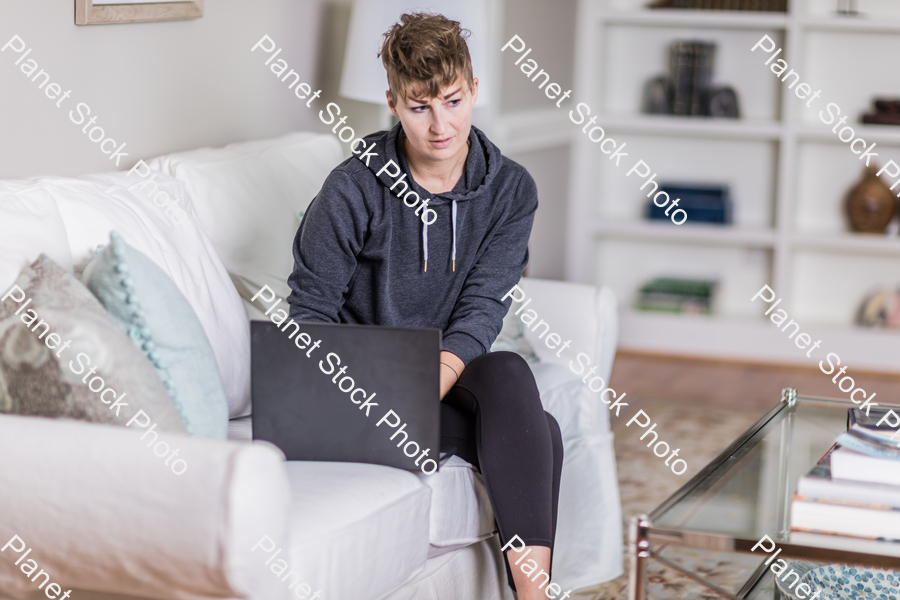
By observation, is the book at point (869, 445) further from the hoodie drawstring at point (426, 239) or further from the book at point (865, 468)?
the hoodie drawstring at point (426, 239)

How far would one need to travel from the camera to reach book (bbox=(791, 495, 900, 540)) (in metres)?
1.20

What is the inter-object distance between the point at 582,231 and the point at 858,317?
1138 mm

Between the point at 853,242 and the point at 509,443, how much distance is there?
105 inches

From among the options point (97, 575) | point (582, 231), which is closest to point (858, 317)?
point (582, 231)

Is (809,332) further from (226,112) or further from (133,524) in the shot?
(133,524)

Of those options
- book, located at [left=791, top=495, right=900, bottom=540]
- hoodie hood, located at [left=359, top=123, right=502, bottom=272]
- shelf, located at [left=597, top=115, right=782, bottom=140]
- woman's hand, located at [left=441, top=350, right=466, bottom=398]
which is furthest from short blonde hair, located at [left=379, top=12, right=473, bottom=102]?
shelf, located at [left=597, top=115, right=782, bottom=140]

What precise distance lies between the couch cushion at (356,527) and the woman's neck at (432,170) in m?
0.54

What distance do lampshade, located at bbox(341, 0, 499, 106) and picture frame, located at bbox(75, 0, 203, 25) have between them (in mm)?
427

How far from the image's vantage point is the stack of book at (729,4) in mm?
3771

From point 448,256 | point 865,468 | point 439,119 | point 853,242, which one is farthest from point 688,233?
point 865,468

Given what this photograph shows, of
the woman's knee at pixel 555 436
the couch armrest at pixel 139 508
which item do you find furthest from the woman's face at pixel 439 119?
the couch armrest at pixel 139 508

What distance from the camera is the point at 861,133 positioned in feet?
12.2

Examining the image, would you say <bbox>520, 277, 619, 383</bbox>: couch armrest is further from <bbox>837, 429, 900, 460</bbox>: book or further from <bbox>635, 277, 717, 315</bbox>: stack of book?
<bbox>635, 277, 717, 315</bbox>: stack of book

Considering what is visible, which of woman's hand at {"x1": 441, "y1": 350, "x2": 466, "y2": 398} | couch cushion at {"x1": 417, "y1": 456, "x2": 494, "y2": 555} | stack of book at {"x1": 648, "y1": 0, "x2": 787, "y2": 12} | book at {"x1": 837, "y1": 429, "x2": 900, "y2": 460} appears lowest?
couch cushion at {"x1": 417, "y1": 456, "x2": 494, "y2": 555}
